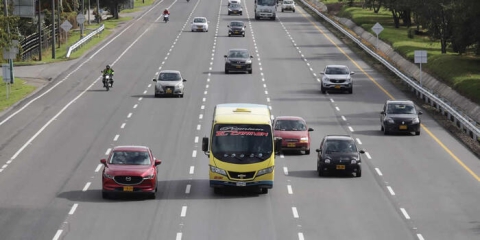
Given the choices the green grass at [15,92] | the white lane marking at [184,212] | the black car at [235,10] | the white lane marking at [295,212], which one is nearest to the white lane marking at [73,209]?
the white lane marking at [184,212]

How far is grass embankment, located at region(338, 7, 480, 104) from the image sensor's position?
65.1m

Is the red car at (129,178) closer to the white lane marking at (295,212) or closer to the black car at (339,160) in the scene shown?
the white lane marking at (295,212)

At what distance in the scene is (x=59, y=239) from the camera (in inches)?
1155

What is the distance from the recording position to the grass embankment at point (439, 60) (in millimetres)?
65094

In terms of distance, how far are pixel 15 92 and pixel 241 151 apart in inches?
1294

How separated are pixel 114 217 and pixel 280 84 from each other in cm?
3942

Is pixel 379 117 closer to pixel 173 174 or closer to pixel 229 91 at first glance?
pixel 229 91

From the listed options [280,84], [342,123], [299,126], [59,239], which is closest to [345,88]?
[280,84]

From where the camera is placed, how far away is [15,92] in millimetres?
66812

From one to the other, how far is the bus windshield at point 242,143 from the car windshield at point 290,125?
10109 millimetres

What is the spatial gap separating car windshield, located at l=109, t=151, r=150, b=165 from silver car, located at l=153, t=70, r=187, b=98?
28.1m

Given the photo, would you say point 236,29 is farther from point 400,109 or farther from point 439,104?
point 400,109

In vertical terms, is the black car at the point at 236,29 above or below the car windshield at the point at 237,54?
below

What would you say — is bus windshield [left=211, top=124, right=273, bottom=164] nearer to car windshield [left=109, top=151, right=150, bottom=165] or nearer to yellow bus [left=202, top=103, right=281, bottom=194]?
yellow bus [left=202, top=103, right=281, bottom=194]
